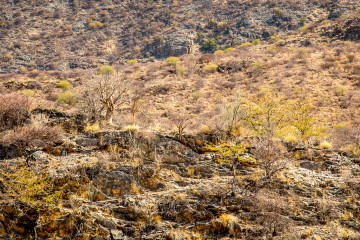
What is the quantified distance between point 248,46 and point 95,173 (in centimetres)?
4264

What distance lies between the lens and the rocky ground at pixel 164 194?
7141 millimetres

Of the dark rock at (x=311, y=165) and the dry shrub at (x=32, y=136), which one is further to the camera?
the dark rock at (x=311, y=165)

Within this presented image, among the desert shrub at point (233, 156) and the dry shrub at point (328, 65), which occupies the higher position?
the dry shrub at point (328, 65)

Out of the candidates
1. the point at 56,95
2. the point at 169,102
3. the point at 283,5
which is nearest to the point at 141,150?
the point at 169,102

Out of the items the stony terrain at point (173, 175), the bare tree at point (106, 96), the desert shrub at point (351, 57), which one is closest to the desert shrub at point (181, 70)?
the stony terrain at point (173, 175)

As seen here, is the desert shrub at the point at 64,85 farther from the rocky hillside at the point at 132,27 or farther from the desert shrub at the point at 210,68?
the desert shrub at the point at 210,68

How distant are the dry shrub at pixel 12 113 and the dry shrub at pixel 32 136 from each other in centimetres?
80

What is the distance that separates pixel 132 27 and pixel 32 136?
54849 mm

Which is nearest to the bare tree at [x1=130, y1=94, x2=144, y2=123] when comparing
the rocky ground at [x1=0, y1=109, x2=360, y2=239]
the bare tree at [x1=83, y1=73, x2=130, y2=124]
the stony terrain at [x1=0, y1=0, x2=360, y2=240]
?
the stony terrain at [x1=0, y1=0, x2=360, y2=240]

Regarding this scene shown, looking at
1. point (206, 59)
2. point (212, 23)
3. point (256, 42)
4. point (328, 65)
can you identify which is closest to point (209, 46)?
point (212, 23)

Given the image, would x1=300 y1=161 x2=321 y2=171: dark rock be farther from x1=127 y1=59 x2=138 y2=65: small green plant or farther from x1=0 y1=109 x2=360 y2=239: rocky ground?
x1=127 y1=59 x2=138 y2=65: small green plant

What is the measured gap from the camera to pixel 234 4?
61375 mm

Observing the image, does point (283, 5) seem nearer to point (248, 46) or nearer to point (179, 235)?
point (248, 46)

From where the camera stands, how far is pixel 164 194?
8.38 meters
